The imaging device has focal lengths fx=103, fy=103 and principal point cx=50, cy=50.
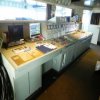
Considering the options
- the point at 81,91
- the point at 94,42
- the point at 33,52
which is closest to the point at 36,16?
the point at 33,52

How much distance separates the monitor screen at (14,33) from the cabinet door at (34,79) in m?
0.70

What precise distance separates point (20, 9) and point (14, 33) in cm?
81

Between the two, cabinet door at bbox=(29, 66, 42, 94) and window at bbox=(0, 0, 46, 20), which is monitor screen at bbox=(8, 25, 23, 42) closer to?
window at bbox=(0, 0, 46, 20)

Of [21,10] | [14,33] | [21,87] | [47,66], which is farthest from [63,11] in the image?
[21,87]

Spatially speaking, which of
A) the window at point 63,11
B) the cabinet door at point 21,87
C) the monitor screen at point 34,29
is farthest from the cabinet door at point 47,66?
the window at point 63,11

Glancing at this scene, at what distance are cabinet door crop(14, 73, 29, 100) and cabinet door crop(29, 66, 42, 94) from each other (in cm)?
10

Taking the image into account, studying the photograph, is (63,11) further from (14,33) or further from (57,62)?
(14,33)

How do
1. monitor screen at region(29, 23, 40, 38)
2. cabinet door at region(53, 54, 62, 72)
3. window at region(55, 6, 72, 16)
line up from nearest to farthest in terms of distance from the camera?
monitor screen at region(29, 23, 40, 38) → cabinet door at region(53, 54, 62, 72) → window at region(55, 6, 72, 16)

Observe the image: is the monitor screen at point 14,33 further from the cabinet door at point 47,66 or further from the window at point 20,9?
the cabinet door at point 47,66

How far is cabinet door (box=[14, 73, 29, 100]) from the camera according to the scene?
1.53 metres

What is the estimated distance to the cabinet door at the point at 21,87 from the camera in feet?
5.02

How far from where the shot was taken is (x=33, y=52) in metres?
1.75

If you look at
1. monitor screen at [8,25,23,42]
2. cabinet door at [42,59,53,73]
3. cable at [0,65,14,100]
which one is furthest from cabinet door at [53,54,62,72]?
cable at [0,65,14,100]

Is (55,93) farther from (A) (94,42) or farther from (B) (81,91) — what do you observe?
(A) (94,42)
